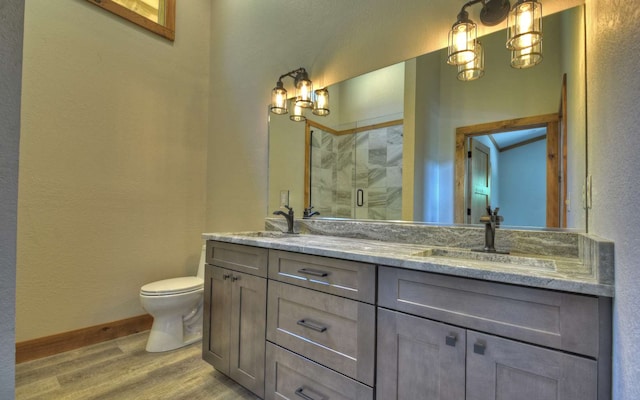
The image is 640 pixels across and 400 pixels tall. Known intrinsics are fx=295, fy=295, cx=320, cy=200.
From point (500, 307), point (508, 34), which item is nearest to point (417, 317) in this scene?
point (500, 307)

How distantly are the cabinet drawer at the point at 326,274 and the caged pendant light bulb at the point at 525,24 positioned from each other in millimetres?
1210

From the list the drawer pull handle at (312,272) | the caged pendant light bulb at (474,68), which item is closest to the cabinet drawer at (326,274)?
the drawer pull handle at (312,272)

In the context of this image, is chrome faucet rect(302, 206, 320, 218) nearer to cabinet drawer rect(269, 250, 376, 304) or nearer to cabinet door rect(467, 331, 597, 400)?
cabinet drawer rect(269, 250, 376, 304)

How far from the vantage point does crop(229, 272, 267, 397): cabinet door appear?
154 centimetres

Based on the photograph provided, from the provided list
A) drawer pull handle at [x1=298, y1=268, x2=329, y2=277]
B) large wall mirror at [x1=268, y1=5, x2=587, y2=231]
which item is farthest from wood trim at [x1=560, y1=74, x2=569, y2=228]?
drawer pull handle at [x1=298, y1=268, x2=329, y2=277]

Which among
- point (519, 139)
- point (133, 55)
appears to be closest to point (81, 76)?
point (133, 55)

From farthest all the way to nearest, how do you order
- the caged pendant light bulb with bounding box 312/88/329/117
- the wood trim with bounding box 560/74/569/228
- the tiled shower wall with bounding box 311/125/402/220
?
the caged pendant light bulb with bounding box 312/88/329/117 → the tiled shower wall with bounding box 311/125/402/220 → the wood trim with bounding box 560/74/569/228

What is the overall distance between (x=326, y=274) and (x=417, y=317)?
42 centimetres

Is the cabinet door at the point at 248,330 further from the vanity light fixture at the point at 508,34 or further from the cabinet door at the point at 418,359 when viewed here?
the vanity light fixture at the point at 508,34

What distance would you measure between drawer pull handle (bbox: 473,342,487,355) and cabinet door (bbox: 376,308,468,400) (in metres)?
0.03

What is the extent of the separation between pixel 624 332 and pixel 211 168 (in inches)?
116

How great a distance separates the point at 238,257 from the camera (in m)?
1.71

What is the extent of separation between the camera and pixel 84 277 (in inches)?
88.9

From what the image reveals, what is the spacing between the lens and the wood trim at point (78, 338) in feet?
6.61
